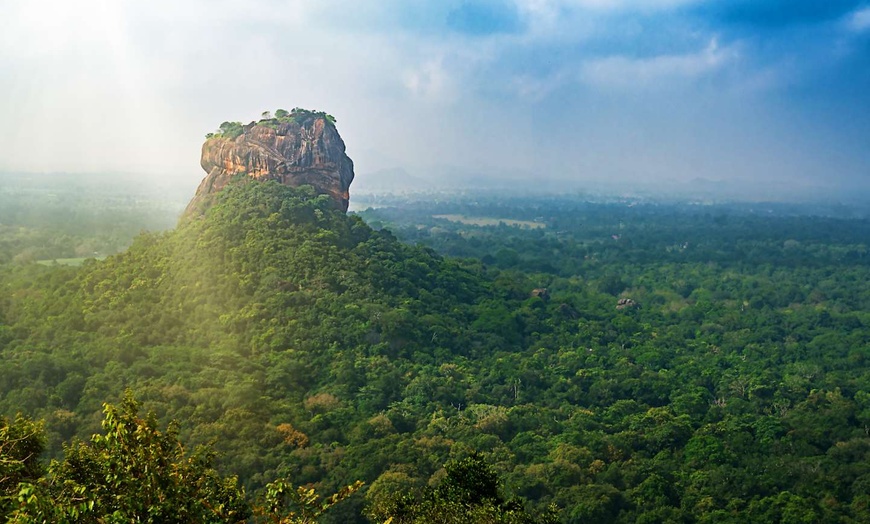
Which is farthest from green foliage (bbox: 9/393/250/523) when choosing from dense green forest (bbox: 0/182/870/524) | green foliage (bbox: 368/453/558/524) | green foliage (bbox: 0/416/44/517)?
green foliage (bbox: 368/453/558/524)

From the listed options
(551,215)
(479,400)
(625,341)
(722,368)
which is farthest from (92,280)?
(551,215)

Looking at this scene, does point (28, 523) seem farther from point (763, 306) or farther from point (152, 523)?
point (763, 306)

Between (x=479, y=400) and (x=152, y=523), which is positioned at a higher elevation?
(x=152, y=523)

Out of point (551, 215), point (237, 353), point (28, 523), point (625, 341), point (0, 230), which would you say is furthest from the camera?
point (551, 215)

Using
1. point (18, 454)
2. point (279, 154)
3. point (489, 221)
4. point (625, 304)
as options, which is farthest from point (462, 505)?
A: point (489, 221)

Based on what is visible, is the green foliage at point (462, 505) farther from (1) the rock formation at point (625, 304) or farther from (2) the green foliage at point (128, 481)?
(1) the rock formation at point (625, 304)

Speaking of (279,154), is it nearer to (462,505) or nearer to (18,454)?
(462,505)
